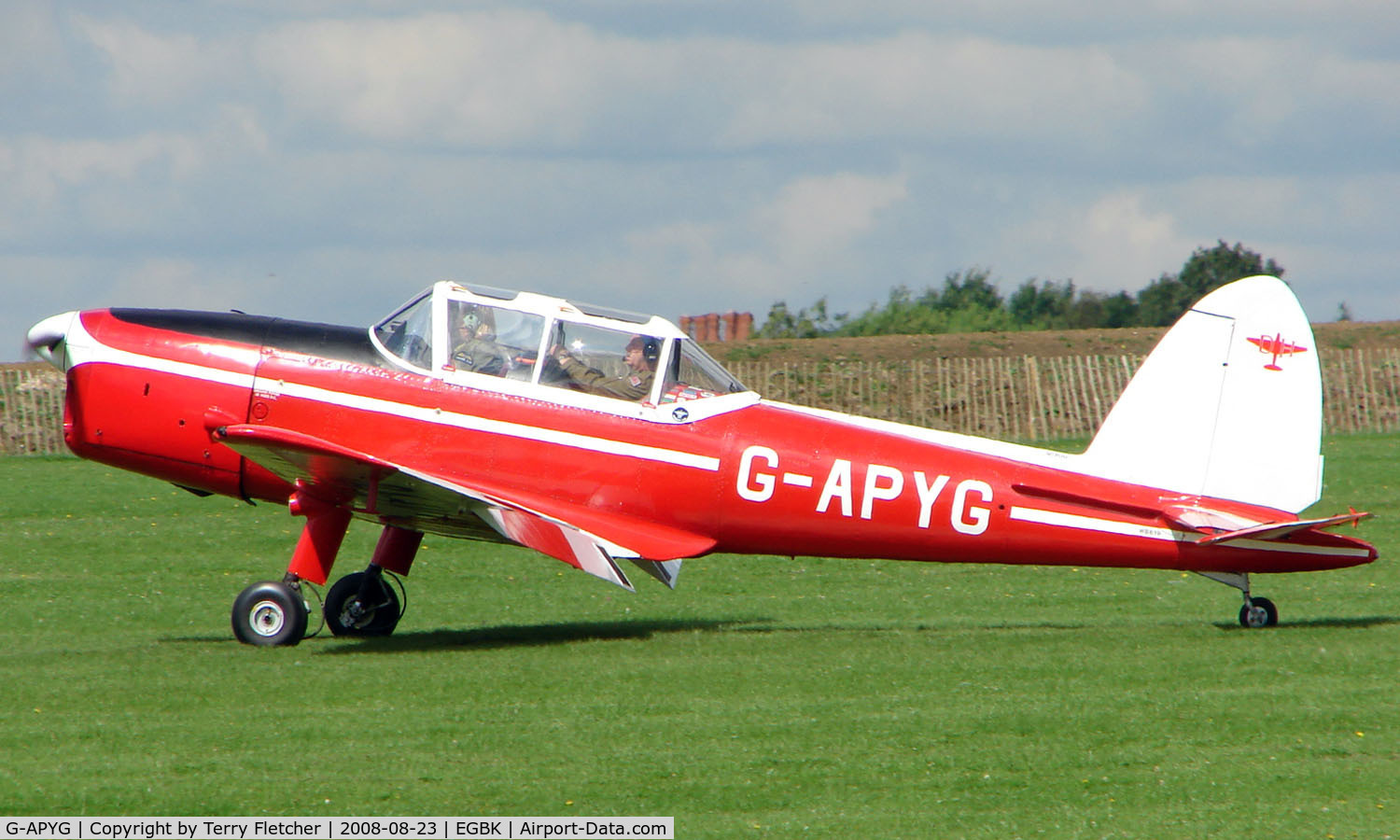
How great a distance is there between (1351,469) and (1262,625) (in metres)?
13.7

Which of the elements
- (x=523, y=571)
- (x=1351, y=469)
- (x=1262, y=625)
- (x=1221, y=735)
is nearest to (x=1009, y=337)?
(x=1351, y=469)

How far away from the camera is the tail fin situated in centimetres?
898

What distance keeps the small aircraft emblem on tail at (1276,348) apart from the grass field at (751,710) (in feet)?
5.75

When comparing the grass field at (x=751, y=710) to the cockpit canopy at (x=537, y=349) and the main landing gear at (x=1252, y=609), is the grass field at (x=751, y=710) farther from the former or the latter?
the cockpit canopy at (x=537, y=349)

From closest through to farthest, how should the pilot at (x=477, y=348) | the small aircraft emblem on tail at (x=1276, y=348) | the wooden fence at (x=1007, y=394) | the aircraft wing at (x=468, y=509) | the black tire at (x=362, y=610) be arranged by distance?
the aircraft wing at (x=468, y=509) → the small aircraft emblem on tail at (x=1276, y=348) → the pilot at (x=477, y=348) → the black tire at (x=362, y=610) → the wooden fence at (x=1007, y=394)

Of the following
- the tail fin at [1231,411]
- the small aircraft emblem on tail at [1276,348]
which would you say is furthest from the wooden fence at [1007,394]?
the small aircraft emblem on tail at [1276,348]

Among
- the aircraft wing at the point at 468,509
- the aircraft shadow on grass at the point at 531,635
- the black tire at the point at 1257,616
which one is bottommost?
the aircraft shadow on grass at the point at 531,635

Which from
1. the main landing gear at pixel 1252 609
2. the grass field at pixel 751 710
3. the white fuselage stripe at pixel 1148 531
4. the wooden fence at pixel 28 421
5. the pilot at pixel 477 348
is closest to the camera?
the grass field at pixel 751 710

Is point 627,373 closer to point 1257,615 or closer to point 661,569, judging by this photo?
point 661,569

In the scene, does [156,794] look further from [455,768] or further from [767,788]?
[767,788]

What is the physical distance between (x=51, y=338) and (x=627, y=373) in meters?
3.88

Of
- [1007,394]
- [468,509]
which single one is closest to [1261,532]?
[468,509]

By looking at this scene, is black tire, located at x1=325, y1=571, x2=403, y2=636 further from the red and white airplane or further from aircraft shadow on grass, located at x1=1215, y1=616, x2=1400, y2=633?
aircraft shadow on grass, located at x1=1215, y1=616, x2=1400, y2=633

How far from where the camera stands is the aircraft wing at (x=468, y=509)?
28.0ft
